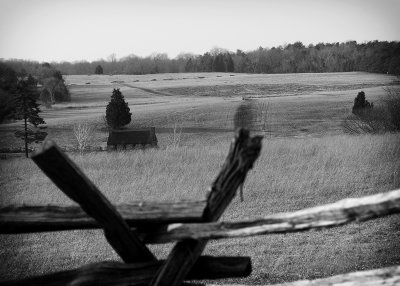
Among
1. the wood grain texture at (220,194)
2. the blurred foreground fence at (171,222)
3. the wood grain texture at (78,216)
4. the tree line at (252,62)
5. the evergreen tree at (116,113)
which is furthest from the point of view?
the tree line at (252,62)

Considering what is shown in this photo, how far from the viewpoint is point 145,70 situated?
65.9 metres

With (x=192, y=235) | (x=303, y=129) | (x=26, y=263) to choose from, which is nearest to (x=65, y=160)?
(x=192, y=235)

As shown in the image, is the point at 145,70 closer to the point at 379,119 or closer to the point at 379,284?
the point at 379,119

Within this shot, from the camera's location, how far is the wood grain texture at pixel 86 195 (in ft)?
5.82

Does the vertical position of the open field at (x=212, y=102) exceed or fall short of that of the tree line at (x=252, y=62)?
it falls short

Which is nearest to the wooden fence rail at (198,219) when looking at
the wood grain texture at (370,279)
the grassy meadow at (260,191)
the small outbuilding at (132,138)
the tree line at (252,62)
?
the wood grain texture at (370,279)

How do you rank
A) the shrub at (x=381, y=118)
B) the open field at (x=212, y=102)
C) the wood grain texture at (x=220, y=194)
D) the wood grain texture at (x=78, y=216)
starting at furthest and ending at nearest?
1. the open field at (x=212, y=102)
2. the shrub at (x=381, y=118)
3. the wood grain texture at (x=78, y=216)
4. the wood grain texture at (x=220, y=194)

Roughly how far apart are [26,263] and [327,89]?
49.0 meters

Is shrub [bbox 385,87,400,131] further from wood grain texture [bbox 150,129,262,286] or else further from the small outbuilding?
wood grain texture [bbox 150,129,262,286]

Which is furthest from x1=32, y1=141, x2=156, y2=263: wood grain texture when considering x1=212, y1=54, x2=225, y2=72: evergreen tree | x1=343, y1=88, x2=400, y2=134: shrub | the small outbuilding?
x1=212, y1=54, x2=225, y2=72: evergreen tree

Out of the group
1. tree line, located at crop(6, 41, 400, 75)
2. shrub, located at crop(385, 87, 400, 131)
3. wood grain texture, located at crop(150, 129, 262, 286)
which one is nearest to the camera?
wood grain texture, located at crop(150, 129, 262, 286)

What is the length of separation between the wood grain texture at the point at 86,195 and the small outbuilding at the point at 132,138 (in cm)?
2135

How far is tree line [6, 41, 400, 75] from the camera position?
58.4 m

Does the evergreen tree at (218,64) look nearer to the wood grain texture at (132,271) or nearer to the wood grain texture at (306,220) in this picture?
the wood grain texture at (132,271)
